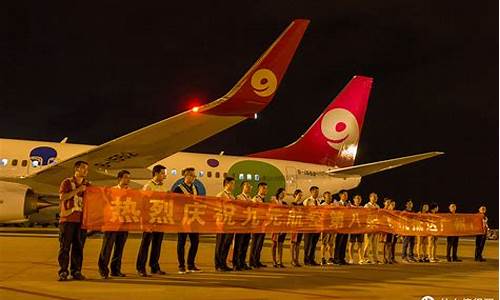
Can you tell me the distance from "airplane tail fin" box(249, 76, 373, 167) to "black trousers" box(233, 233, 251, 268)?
55.7ft

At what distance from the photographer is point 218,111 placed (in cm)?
1399

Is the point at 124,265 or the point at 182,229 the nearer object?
the point at 182,229

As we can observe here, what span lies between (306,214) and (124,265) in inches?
141

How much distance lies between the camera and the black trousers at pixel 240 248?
400 inches

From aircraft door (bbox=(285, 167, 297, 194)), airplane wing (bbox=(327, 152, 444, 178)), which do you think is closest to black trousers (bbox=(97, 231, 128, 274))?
airplane wing (bbox=(327, 152, 444, 178))

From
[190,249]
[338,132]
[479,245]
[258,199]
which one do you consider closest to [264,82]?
[258,199]

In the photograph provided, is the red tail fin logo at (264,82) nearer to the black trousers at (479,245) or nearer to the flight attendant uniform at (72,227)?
the flight attendant uniform at (72,227)

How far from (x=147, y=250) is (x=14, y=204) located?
8.91m

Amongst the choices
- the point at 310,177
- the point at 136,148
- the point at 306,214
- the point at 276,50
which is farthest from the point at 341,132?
the point at 306,214

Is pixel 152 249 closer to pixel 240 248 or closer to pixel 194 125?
pixel 240 248

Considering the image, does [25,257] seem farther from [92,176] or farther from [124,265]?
[92,176]

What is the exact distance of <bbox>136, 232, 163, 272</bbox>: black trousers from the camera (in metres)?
8.74

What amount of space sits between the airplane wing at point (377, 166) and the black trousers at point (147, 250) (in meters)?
12.7

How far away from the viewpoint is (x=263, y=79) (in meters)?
13.7
